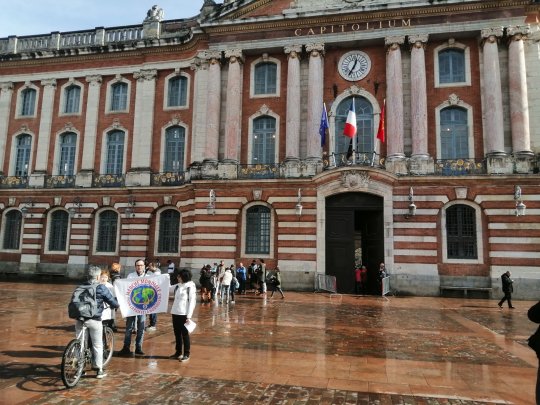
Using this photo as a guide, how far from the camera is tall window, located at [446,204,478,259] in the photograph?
22.7 metres

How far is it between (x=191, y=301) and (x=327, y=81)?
19.9 meters

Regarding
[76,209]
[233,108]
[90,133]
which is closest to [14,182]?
[76,209]

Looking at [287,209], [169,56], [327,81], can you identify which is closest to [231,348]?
[287,209]

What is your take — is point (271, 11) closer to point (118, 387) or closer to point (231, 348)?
point (231, 348)

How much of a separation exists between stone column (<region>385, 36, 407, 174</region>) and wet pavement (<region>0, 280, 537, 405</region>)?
9.86 metres

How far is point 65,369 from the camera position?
22.6 feet

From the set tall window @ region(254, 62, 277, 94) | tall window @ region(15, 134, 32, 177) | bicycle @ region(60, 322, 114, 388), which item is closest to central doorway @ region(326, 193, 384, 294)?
tall window @ region(254, 62, 277, 94)

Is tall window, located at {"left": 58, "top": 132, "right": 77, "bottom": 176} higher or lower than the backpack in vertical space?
higher

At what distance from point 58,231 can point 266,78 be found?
1740 cm

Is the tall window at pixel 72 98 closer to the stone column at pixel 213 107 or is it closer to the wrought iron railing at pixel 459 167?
the stone column at pixel 213 107

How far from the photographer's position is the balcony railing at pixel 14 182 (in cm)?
3095

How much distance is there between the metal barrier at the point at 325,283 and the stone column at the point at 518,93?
11360 mm

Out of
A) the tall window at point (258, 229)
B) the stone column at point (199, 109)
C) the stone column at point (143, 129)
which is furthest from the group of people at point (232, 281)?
the stone column at point (143, 129)

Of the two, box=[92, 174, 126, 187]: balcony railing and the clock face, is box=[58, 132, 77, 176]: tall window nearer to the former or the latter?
box=[92, 174, 126, 187]: balcony railing
